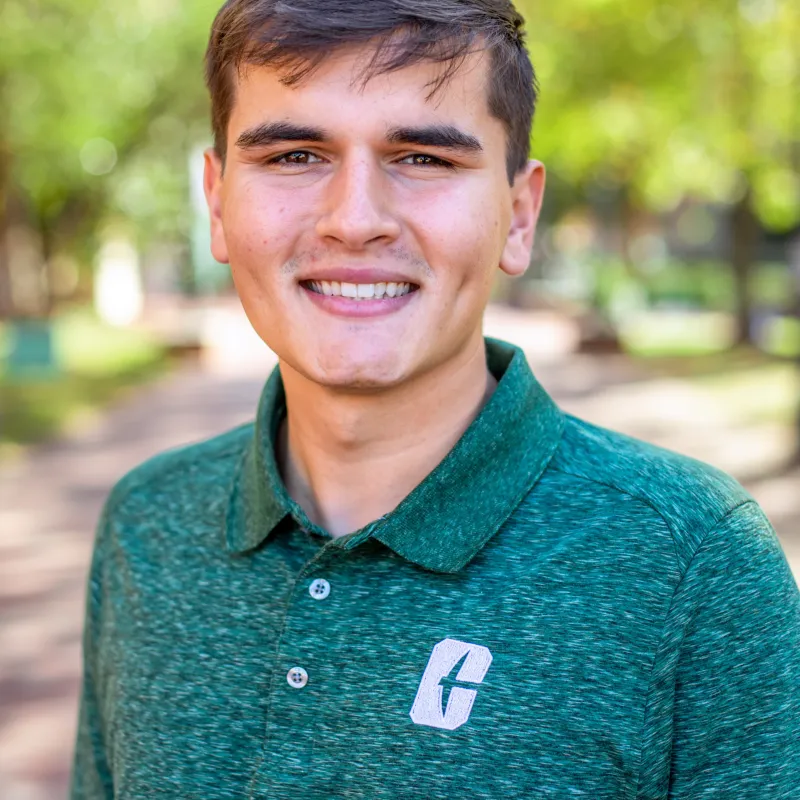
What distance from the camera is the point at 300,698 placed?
1740mm

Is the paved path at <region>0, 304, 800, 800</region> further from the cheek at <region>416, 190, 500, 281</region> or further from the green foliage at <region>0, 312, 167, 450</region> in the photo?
the cheek at <region>416, 190, 500, 281</region>

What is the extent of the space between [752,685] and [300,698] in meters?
0.67

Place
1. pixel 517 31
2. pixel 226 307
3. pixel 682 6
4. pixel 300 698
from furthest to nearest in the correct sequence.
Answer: pixel 226 307 → pixel 682 6 → pixel 517 31 → pixel 300 698

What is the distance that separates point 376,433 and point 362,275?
279mm

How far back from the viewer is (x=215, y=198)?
2.09 metres

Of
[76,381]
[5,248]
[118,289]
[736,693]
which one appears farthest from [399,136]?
[118,289]

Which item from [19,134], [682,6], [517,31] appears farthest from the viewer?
[19,134]

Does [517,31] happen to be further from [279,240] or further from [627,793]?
[627,793]

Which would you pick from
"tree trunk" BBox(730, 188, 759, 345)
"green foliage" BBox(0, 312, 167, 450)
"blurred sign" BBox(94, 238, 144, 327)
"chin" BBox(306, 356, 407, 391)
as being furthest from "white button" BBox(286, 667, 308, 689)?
"blurred sign" BBox(94, 238, 144, 327)

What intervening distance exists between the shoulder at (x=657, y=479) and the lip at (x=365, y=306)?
0.36 meters

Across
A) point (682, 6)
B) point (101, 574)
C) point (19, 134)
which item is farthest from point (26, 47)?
point (101, 574)

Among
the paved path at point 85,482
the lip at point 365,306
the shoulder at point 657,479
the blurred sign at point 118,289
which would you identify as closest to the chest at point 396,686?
the shoulder at point 657,479

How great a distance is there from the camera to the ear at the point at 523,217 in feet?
6.59

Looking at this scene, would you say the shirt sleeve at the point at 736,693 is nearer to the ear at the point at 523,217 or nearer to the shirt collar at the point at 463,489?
the shirt collar at the point at 463,489
